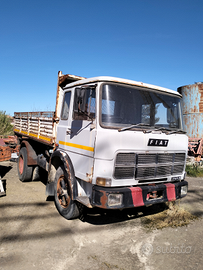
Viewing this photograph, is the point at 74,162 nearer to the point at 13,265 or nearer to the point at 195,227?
the point at 13,265

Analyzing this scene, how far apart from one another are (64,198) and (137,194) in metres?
1.45

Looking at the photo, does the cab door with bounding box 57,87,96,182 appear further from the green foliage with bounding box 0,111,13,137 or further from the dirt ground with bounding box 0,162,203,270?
the green foliage with bounding box 0,111,13,137

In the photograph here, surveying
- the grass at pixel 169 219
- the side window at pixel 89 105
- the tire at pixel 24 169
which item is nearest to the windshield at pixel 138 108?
the side window at pixel 89 105

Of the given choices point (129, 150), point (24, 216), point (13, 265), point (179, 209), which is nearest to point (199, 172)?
point (179, 209)

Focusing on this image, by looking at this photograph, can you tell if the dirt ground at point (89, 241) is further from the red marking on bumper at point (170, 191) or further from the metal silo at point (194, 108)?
the metal silo at point (194, 108)

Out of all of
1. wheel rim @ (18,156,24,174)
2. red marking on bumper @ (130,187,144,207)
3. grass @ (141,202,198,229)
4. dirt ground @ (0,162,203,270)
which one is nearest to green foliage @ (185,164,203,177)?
dirt ground @ (0,162,203,270)

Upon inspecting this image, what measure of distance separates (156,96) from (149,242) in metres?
2.38

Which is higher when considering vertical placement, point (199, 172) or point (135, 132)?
point (135, 132)

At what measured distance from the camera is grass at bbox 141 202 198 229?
153 inches

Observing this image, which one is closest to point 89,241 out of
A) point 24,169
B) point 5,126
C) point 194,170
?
point 24,169

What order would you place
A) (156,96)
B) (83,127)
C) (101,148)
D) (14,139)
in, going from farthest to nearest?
(14,139)
(156,96)
(83,127)
(101,148)

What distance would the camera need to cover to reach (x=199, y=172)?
817cm

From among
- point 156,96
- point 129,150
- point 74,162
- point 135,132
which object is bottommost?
point 74,162

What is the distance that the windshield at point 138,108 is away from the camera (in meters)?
3.29
